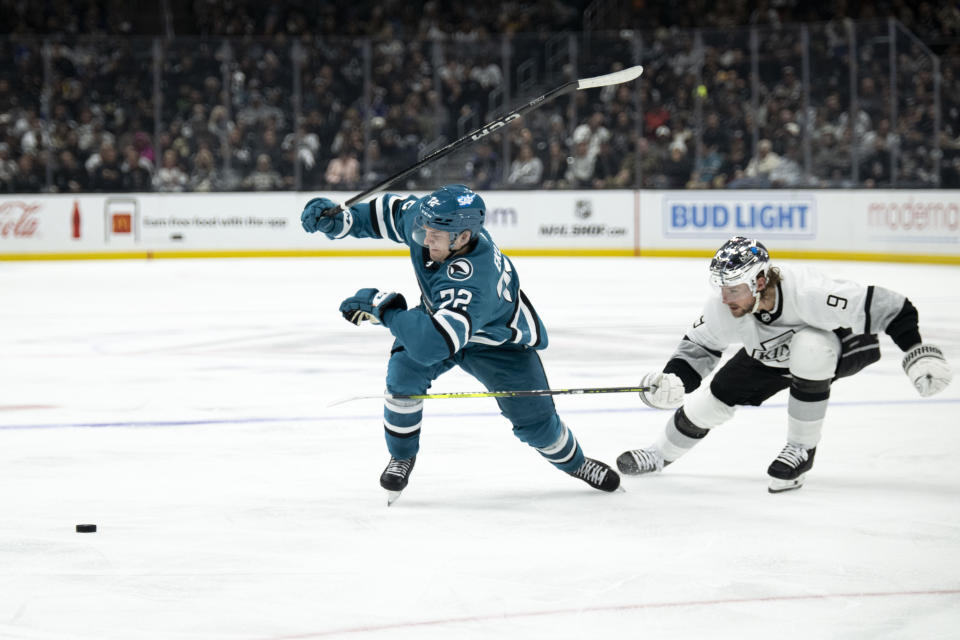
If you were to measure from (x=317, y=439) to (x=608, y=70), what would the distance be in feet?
40.6

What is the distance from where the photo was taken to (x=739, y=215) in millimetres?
15547

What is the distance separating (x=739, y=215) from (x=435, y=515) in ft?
40.2

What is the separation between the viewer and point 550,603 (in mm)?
2973

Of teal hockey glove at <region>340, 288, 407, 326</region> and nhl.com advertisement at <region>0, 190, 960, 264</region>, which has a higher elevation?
teal hockey glove at <region>340, 288, 407, 326</region>

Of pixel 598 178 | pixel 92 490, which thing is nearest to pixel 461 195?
pixel 92 490

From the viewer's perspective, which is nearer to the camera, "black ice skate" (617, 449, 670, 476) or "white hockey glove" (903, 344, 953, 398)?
"white hockey glove" (903, 344, 953, 398)

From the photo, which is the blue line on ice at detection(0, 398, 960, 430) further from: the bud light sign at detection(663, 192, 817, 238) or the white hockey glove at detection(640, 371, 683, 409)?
the bud light sign at detection(663, 192, 817, 238)

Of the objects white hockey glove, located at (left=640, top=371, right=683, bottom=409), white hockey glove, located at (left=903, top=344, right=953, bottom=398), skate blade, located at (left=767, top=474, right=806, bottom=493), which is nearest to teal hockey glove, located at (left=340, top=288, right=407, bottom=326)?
white hockey glove, located at (left=640, top=371, right=683, bottom=409)

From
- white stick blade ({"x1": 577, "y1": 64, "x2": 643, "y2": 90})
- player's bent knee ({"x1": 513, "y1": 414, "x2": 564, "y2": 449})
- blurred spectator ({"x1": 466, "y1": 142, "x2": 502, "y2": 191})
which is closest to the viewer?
player's bent knee ({"x1": 513, "y1": 414, "x2": 564, "y2": 449})

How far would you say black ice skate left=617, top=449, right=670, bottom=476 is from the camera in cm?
437

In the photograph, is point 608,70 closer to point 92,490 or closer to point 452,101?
point 452,101

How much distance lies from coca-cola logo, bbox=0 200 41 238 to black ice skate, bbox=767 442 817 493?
13.7 metres

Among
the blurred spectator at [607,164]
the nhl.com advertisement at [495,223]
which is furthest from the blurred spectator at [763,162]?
the blurred spectator at [607,164]

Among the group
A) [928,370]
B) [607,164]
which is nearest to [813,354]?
[928,370]
